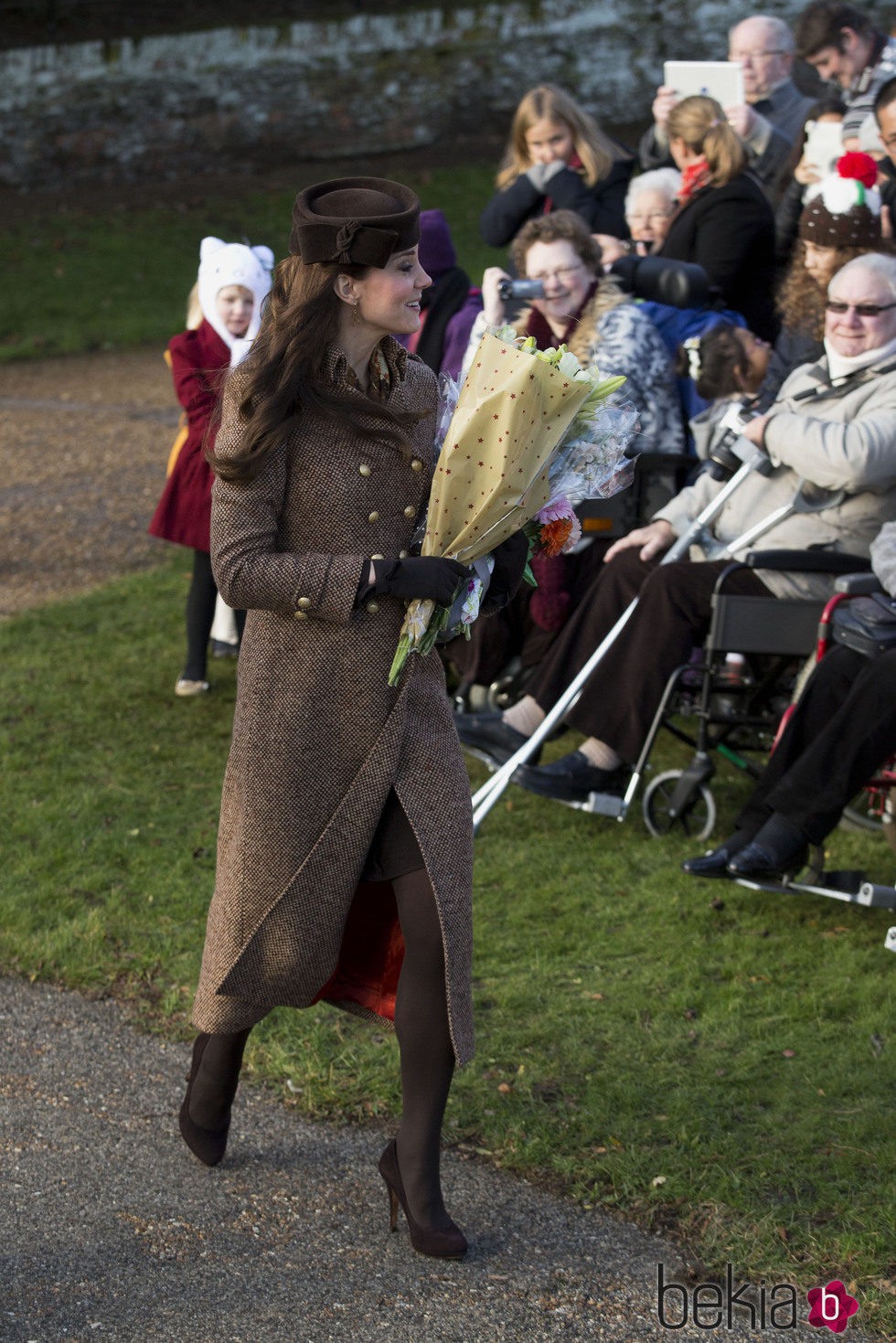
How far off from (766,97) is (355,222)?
22.6 feet

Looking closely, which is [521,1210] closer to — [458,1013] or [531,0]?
[458,1013]

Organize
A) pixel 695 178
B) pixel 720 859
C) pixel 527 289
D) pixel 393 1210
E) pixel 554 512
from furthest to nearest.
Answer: pixel 695 178
pixel 527 289
pixel 720 859
pixel 554 512
pixel 393 1210

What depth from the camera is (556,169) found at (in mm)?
8359

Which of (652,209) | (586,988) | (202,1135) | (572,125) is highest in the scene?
(572,125)

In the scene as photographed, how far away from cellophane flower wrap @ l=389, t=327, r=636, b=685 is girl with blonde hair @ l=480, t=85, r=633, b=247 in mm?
5117

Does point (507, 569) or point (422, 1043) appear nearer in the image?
point (422, 1043)

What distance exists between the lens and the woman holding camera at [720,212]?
25.1ft

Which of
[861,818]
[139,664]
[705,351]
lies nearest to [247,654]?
[861,818]

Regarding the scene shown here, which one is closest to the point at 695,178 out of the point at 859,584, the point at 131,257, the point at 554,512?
the point at 859,584

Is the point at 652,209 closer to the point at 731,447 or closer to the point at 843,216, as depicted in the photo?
the point at 843,216

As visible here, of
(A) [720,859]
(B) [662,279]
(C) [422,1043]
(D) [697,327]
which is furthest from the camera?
(D) [697,327]

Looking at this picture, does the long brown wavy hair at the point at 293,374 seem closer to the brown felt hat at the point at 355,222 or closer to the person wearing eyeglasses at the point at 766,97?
the brown felt hat at the point at 355,222

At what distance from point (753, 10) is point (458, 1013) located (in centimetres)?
2360

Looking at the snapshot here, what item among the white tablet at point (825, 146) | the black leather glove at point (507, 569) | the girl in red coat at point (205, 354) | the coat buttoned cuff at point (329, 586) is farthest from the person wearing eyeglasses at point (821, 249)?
the coat buttoned cuff at point (329, 586)
